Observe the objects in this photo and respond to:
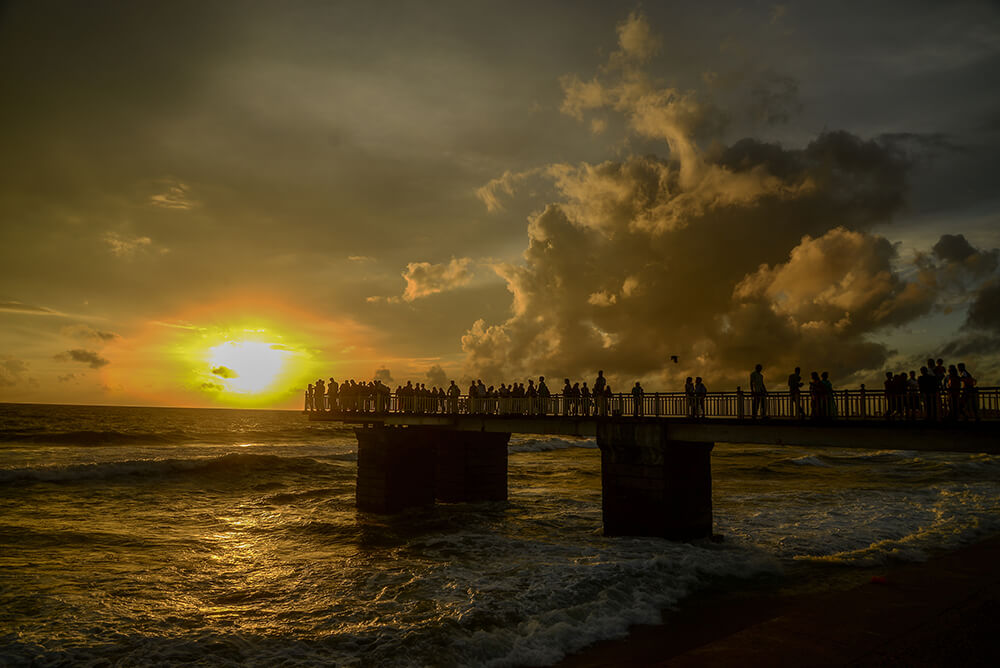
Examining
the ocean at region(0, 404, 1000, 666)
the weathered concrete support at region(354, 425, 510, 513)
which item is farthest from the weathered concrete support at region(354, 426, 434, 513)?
the ocean at region(0, 404, 1000, 666)

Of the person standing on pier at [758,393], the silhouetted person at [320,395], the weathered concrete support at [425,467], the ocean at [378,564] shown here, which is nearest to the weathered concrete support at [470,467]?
the weathered concrete support at [425,467]

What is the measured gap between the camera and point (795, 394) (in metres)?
20.4

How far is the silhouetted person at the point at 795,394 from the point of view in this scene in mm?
20234

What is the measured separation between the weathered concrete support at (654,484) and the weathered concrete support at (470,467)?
11889mm

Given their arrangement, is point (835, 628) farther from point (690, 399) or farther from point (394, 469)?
point (394, 469)

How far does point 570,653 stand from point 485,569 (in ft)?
23.8

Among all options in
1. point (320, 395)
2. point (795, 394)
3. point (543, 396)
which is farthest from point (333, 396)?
point (795, 394)

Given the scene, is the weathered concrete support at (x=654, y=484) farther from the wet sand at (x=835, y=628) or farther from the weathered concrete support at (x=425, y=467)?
the weathered concrete support at (x=425, y=467)

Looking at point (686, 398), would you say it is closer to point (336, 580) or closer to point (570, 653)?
point (570, 653)

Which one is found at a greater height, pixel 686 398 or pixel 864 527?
pixel 686 398

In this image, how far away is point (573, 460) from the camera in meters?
73.3

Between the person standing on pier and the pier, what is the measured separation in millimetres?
177

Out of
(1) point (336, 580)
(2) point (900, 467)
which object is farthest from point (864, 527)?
(2) point (900, 467)

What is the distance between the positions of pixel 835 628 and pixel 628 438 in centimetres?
1012
